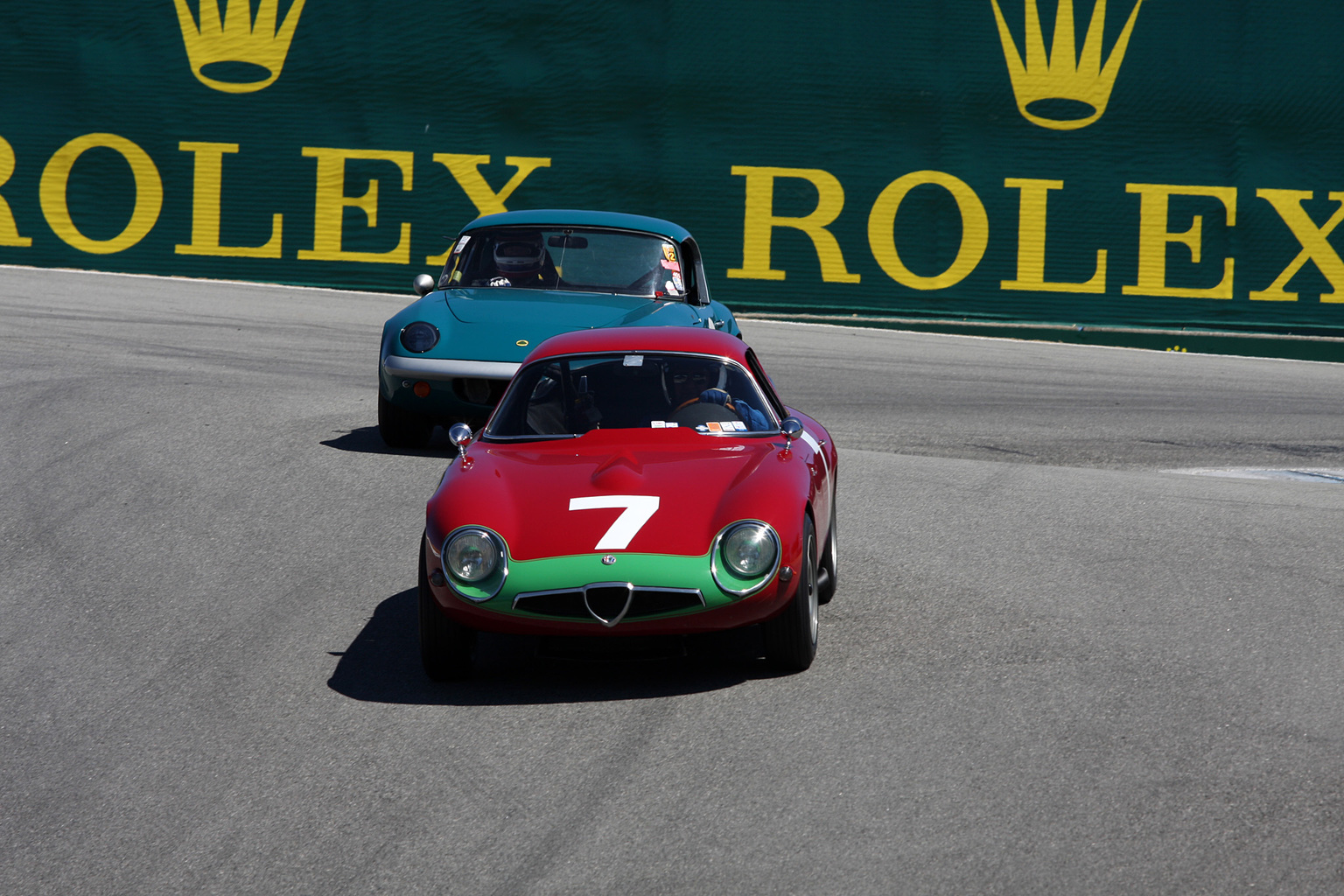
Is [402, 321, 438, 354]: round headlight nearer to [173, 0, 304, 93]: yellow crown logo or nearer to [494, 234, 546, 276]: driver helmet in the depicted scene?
[494, 234, 546, 276]: driver helmet

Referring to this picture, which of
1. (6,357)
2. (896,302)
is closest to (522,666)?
(6,357)

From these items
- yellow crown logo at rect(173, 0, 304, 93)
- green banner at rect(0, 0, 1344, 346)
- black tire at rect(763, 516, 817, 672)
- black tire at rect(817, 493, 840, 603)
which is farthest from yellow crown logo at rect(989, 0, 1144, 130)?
black tire at rect(763, 516, 817, 672)

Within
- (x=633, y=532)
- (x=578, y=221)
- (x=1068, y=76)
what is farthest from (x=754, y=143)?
(x=633, y=532)

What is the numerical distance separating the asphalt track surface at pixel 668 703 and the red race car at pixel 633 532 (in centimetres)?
24

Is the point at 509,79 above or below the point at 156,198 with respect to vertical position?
above

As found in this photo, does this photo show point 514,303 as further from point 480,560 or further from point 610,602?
point 610,602

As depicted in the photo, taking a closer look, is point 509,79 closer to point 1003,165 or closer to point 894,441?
point 1003,165

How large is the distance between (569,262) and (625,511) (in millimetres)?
4752

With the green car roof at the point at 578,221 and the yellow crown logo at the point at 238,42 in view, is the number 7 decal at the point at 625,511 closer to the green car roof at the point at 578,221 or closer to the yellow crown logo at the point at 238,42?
the green car roof at the point at 578,221

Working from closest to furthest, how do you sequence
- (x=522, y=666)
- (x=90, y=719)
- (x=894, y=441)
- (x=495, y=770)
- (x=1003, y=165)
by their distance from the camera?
(x=495, y=770) < (x=90, y=719) < (x=522, y=666) < (x=894, y=441) < (x=1003, y=165)

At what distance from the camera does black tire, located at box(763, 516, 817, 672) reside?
4688 mm

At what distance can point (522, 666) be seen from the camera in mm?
4941

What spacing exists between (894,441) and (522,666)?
5.36 meters

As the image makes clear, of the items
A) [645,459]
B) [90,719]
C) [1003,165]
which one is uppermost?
[1003,165]
